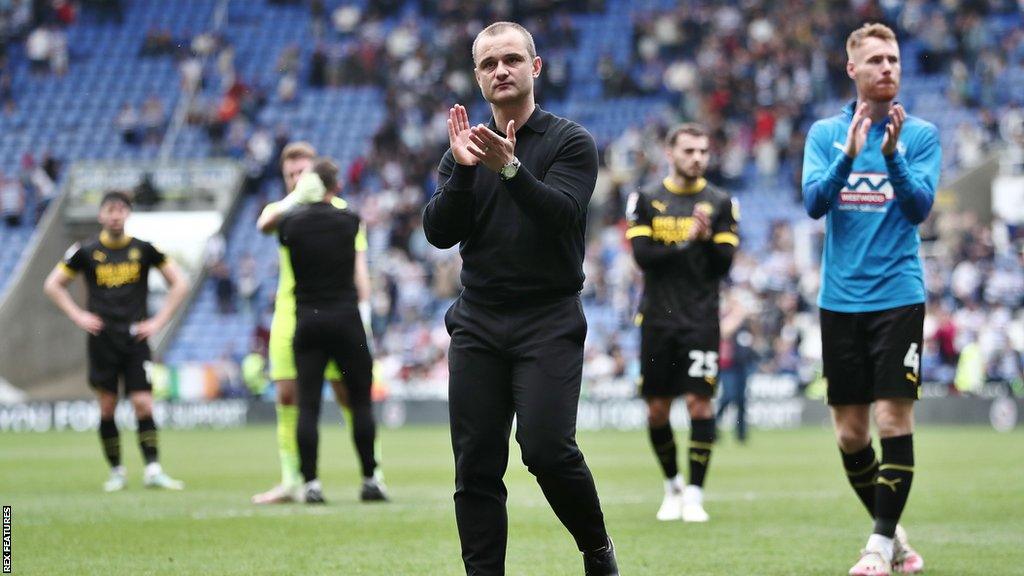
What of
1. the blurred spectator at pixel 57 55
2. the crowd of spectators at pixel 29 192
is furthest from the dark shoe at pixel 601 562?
the blurred spectator at pixel 57 55

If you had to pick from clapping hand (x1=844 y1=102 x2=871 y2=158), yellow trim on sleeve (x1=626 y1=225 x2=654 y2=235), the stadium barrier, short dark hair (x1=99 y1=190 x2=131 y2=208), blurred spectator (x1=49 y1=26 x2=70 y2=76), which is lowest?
the stadium barrier

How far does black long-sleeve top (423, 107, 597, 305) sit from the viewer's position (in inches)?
232

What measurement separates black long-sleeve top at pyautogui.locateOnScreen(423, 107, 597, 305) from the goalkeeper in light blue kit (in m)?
1.92

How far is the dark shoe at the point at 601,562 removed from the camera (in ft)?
20.4

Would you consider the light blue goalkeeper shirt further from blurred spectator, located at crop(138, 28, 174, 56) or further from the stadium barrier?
blurred spectator, located at crop(138, 28, 174, 56)

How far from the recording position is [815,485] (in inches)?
535

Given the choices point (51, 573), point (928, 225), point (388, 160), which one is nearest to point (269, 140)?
point (388, 160)

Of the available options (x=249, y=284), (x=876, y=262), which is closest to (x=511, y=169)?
(x=876, y=262)

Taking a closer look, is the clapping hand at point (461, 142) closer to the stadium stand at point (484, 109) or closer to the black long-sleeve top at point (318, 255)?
the black long-sleeve top at point (318, 255)

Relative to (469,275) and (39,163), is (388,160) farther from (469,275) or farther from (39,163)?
(469,275)

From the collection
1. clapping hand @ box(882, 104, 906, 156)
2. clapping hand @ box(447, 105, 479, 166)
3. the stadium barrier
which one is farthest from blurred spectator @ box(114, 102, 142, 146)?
clapping hand @ box(447, 105, 479, 166)

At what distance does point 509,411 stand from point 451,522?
167 inches

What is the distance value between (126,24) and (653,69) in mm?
15108

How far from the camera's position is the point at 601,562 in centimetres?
623
